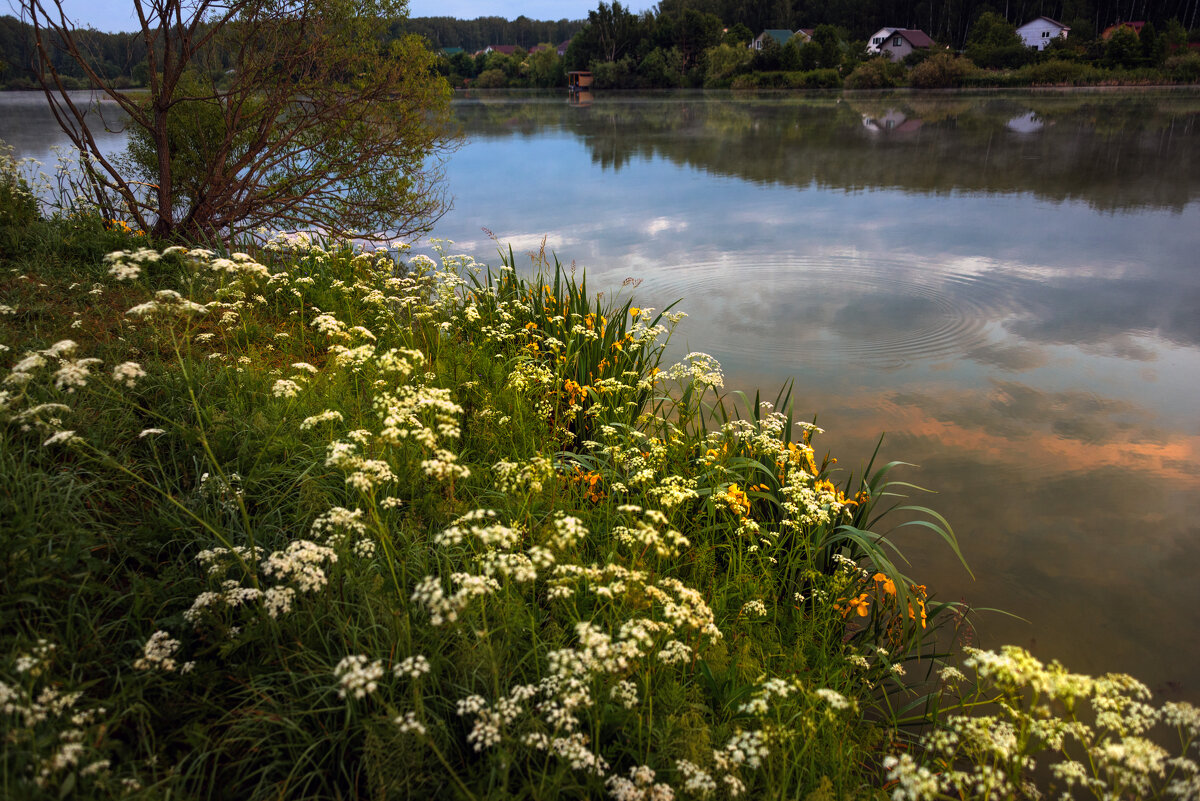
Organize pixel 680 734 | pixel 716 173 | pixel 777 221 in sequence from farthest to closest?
pixel 716 173, pixel 777 221, pixel 680 734

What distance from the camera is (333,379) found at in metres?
4.16

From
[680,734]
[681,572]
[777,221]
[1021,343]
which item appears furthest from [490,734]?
[777,221]

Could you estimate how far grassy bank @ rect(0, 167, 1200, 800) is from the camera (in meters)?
1.80

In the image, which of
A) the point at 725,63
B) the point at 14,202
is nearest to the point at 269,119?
the point at 14,202

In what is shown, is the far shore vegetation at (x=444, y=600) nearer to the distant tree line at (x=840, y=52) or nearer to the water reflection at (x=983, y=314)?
→ the water reflection at (x=983, y=314)

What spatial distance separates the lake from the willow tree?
2.28 metres

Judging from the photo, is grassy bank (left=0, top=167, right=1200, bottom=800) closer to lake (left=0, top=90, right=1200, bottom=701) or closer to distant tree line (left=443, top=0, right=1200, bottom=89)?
lake (left=0, top=90, right=1200, bottom=701)

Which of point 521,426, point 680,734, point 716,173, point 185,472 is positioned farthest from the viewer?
point 716,173

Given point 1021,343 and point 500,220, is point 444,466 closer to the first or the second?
point 1021,343

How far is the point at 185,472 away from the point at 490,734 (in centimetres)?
222

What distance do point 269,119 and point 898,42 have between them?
80.0 m

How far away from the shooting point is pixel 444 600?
1.70 metres

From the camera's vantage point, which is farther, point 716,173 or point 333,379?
point 716,173

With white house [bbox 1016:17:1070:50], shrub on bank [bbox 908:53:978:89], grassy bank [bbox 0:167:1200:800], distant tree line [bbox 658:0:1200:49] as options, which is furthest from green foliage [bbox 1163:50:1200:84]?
grassy bank [bbox 0:167:1200:800]
